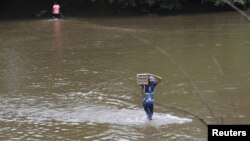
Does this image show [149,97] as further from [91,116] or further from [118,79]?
[118,79]

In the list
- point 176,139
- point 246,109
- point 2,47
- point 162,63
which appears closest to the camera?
point 176,139

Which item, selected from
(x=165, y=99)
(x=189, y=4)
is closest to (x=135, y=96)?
(x=165, y=99)

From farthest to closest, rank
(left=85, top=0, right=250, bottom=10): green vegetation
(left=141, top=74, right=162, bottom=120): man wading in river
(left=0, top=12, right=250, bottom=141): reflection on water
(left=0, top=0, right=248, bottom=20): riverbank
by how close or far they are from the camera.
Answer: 1. (left=0, top=0, right=248, bottom=20): riverbank
2. (left=85, top=0, right=250, bottom=10): green vegetation
3. (left=141, top=74, right=162, bottom=120): man wading in river
4. (left=0, top=12, right=250, bottom=141): reflection on water

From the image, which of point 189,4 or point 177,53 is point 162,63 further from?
point 189,4

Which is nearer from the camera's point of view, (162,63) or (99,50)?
(162,63)

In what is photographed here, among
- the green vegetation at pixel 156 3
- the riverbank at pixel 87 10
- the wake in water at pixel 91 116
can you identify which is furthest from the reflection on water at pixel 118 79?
the riverbank at pixel 87 10

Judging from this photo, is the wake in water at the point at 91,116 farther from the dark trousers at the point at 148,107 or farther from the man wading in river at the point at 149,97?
the man wading in river at the point at 149,97

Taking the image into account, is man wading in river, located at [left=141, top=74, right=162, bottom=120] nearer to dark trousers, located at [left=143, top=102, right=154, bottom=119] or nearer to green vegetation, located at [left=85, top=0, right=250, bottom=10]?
dark trousers, located at [left=143, top=102, right=154, bottom=119]

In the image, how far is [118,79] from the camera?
17094mm

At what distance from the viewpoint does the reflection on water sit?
39.4ft

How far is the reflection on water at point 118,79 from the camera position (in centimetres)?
1202

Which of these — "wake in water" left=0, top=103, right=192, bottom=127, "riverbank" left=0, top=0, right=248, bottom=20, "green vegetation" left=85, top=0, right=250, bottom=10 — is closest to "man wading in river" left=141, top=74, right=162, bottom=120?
"wake in water" left=0, top=103, right=192, bottom=127

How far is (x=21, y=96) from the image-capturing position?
15.4 m

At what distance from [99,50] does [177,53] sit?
12.0 feet
